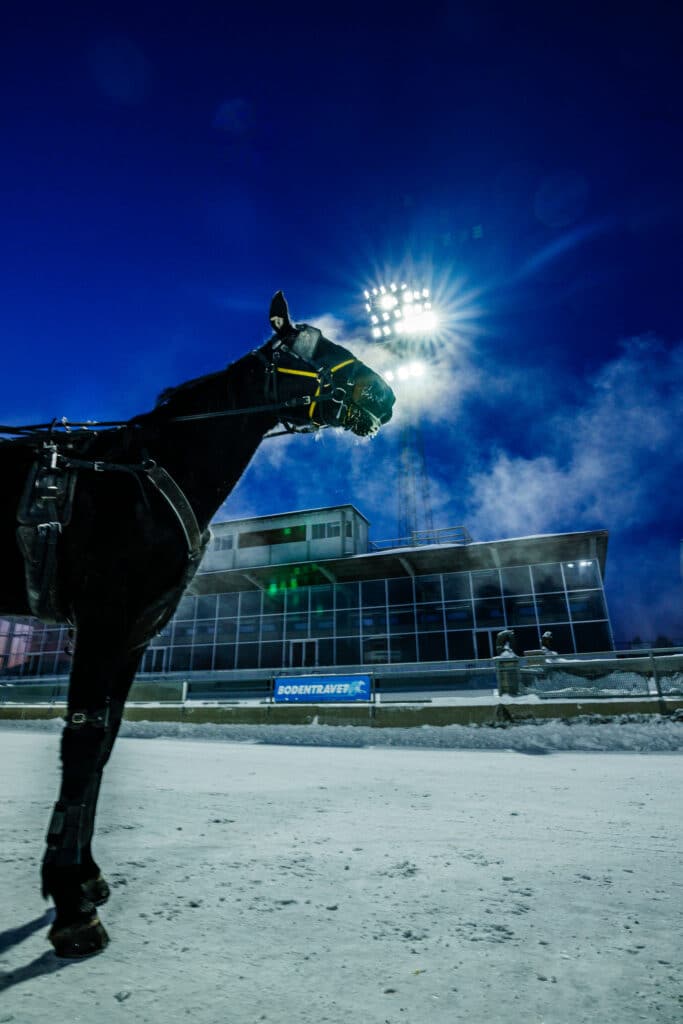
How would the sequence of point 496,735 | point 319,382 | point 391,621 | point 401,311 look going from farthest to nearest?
point 401,311 → point 391,621 → point 496,735 → point 319,382

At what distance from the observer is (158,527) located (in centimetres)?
256

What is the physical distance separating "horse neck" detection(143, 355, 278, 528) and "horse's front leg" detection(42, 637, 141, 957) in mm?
1004

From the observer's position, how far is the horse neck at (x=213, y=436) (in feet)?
9.54

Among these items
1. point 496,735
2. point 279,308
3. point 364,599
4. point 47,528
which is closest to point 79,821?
point 47,528

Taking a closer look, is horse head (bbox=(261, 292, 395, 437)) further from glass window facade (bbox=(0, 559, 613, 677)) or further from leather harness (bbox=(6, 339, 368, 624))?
glass window facade (bbox=(0, 559, 613, 677))

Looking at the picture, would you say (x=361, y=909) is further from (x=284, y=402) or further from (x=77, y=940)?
(x=284, y=402)

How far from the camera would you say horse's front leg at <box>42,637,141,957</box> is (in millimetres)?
1711

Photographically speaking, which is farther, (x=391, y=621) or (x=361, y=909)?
(x=391, y=621)

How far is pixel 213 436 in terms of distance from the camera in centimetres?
309

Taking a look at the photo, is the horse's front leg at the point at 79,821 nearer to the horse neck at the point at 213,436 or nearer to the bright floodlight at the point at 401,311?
the horse neck at the point at 213,436

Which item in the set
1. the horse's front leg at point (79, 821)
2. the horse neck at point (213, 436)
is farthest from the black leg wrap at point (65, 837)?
the horse neck at point (213, 436)

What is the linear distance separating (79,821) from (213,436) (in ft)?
6.50

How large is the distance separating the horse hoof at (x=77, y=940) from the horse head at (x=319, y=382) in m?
2.60

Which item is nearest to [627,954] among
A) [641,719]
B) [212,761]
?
[212,761]
